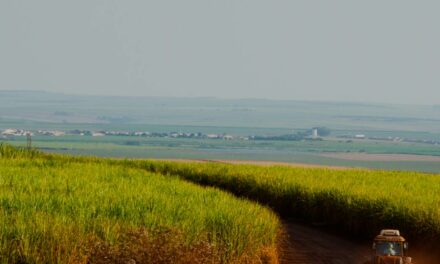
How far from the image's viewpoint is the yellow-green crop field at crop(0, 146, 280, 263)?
1758cm

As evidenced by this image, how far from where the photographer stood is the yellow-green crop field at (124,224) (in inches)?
692

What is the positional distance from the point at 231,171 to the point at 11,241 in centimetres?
2580

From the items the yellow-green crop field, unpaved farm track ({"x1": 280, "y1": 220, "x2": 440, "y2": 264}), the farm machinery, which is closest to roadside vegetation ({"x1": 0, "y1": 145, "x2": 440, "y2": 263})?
the yellow-green crop field

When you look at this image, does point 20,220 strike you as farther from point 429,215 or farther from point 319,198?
point 319,198

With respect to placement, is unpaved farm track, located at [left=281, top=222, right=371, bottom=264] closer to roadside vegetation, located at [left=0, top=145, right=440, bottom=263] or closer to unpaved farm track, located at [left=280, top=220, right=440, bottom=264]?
unpaved farm track, located at [left=280, top=220, right=440, bottom=264]

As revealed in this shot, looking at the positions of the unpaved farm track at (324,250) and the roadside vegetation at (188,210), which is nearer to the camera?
the roadside vegetation at (188,210)

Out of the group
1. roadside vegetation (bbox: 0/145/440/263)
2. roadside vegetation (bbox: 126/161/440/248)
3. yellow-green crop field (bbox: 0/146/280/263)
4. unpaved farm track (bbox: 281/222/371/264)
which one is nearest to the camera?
yellow-green crop field (bbox: 0/146/280/263)

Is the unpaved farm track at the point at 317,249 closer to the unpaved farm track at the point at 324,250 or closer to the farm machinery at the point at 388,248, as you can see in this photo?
the unpaved farm track at the point at 324,250

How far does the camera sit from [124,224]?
65.6 feet

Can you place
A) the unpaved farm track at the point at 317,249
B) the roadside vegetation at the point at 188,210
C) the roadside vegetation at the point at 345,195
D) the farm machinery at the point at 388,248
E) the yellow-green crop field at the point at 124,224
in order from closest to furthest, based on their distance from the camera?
the yellow-green crop field at the point at 124,224 < the roadside vegetation at the point at 188,210 < the farm machinery at the point at 388,248 < the unpaved farm track at the point at 317,249 < the roadside vegetation at the point at 345,195

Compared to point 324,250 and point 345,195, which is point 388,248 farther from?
point 345,195

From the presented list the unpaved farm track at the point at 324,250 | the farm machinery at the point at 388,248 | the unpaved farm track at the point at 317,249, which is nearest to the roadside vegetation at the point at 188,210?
the unpaved farm track at the point at 324,250

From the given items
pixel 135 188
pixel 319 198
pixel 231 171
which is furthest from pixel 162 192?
pixel 231 171

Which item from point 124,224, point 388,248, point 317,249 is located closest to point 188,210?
point 124,224
